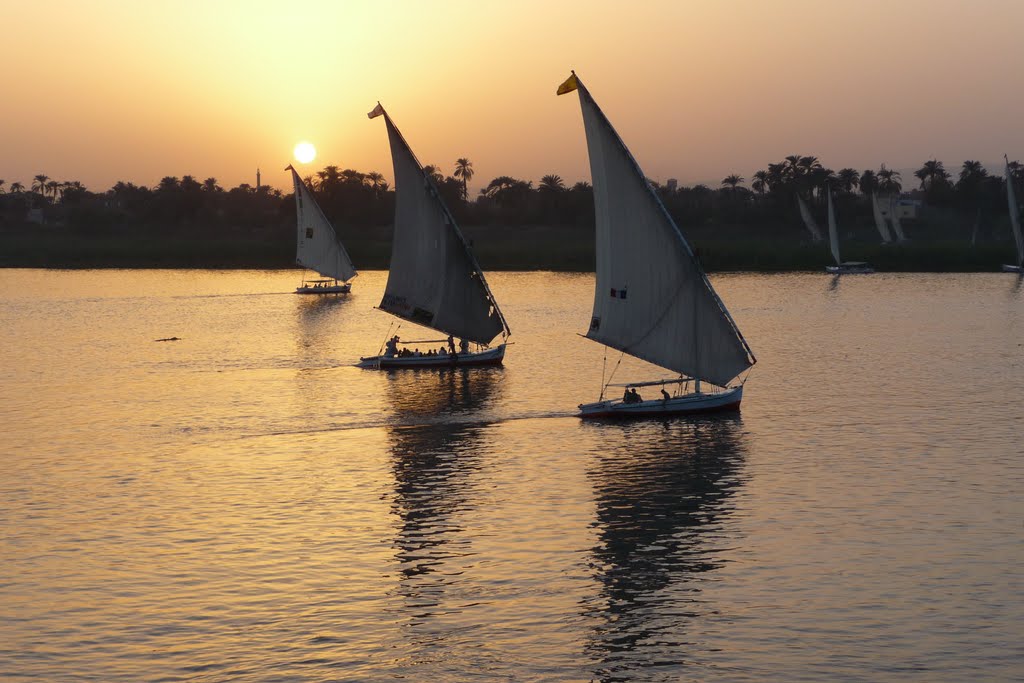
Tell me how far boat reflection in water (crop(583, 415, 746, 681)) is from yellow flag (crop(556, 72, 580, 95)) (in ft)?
56.7

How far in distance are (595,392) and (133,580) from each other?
44813mm

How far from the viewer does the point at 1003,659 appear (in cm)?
3206

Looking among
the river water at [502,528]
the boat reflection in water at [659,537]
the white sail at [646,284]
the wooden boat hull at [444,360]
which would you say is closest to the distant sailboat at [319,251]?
the river water at [502,528]

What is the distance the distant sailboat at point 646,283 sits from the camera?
202 feet

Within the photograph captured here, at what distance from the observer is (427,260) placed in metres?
85.6

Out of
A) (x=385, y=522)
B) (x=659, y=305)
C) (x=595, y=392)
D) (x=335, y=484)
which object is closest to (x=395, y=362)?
(x=595, y=392)

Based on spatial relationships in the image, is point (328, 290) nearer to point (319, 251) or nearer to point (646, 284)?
point (319, 251)

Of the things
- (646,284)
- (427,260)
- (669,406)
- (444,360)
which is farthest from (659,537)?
(444,360)

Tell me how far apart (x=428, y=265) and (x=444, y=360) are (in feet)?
23.5

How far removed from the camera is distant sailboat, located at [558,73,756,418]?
61.6 m

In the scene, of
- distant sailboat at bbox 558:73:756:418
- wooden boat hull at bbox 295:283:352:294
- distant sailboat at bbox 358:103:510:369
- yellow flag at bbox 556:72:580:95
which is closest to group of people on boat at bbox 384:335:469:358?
distant sailboat at bbox 358:103:510:369

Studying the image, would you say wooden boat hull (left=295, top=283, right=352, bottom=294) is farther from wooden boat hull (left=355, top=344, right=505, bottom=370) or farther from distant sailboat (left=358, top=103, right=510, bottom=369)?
distant sailboat (left=358, top=103, right=510, bottom=369)

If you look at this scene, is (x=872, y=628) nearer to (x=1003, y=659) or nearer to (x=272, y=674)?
(x=1003, y=659)

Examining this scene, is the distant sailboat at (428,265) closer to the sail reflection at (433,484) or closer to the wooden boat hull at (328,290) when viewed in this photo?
the sail reflection at (433,484)
